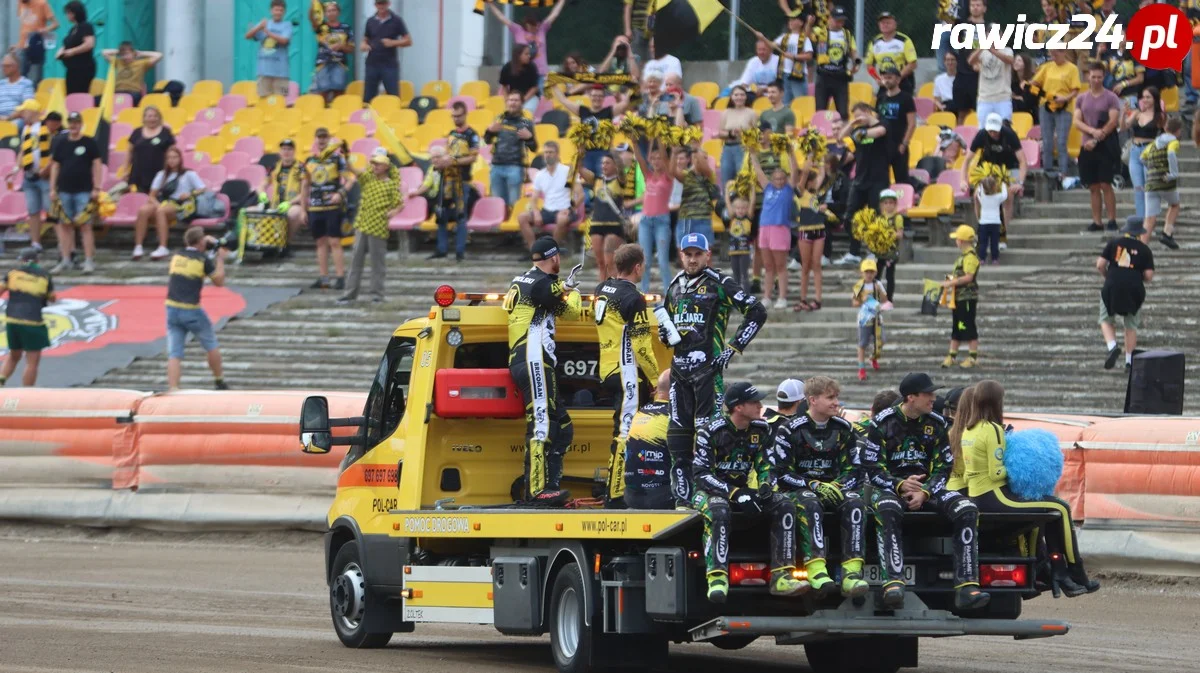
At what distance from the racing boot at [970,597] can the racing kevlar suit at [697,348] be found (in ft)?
5.13

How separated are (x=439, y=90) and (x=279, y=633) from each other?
773 inches

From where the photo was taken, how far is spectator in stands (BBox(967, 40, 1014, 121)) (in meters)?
23.0

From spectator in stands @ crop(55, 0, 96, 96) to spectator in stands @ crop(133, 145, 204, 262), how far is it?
557 cm

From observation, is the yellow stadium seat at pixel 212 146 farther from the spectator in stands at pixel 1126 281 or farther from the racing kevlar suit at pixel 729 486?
the racing kevlar suit at pixel 729 486

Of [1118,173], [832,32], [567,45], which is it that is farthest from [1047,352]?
[567,45]

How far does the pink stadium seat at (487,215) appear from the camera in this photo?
985 inches

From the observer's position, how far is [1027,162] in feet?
Answer: 77.6

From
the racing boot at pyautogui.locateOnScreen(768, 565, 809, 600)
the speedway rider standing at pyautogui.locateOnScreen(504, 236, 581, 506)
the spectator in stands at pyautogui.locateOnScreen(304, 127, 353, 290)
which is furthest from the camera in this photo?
the spectator in stands at pyautogui.locateOnScreen(304, 127, 353, 290)

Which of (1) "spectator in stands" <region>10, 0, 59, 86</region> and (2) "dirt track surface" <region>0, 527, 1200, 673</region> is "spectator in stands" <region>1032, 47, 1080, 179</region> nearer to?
(2) "dirt track surface" <region>0, 527, 1200, 673</region>

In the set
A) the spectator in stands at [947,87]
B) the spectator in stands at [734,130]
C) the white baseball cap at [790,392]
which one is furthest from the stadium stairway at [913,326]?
the white baseball cap at [790,392]

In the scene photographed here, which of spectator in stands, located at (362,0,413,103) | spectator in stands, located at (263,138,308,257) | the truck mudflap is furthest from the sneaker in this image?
spectator in stands, located at (362,0,413,103)

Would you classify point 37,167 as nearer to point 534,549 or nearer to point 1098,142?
point 1098,142

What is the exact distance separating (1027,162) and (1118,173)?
151 cm

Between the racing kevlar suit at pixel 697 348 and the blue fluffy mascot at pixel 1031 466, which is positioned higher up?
the racing kevlar suit at pixel 697 348
